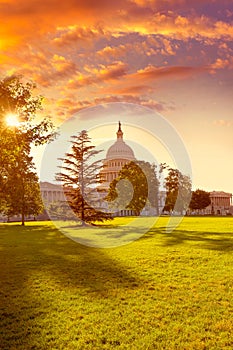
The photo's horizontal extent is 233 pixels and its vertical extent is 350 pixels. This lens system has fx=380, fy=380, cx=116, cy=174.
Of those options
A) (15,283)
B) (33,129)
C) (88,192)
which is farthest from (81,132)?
(15,283)

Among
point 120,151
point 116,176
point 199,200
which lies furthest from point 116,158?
point 199,200

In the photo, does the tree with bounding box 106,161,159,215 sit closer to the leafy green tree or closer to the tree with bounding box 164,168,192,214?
the tree with bounding box 164,168,192,214

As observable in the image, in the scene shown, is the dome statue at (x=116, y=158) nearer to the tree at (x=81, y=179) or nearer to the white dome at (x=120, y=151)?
the white dome at (x=120, y=151)

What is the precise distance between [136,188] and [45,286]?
60.3 meters

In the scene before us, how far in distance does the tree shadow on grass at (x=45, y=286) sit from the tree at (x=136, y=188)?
5238cm

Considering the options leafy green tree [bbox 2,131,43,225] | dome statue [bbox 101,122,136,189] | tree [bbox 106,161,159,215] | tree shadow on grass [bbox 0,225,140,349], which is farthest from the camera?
dome statue [bbox 101,122,136,189]

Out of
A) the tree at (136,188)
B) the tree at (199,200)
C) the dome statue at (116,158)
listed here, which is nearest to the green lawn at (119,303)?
the tree at (136,188)

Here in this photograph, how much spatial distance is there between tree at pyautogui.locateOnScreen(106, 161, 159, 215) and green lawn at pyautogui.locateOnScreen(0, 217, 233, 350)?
2131 inches

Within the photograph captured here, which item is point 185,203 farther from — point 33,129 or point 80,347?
point 80,347

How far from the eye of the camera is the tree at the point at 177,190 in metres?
91.0

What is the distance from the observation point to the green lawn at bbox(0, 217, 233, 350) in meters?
7.35

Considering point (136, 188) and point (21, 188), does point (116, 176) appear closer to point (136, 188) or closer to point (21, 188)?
point (136, 188)

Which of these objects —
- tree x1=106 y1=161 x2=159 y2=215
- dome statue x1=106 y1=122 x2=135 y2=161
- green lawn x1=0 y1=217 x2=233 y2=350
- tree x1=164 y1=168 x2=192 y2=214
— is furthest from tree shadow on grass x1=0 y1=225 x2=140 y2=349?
dome statue x1=106 y1=122 x2=135 y2=161

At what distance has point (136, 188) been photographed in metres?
71.8
